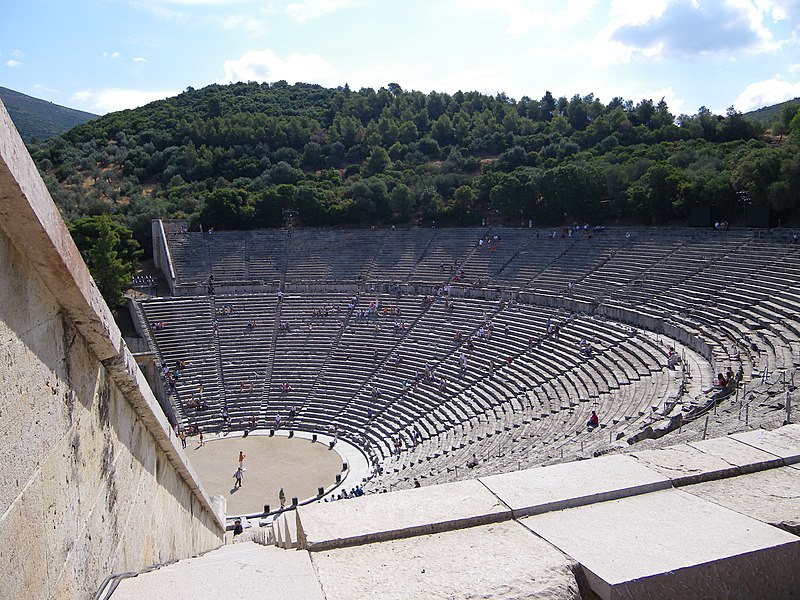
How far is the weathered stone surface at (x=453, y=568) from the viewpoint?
2330 mm

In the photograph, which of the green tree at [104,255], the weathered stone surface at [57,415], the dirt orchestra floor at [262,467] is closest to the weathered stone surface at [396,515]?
the weathered stone surface at [57,415]

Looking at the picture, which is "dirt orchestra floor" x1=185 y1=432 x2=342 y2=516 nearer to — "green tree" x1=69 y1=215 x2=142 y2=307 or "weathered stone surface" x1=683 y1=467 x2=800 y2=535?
"green tree" x1=69 y1=215 x2=142 y2=307

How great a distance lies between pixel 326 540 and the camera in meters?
2.71

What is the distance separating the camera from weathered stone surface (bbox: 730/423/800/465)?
3471 mm

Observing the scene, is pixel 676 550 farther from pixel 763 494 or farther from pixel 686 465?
pixel 686 465

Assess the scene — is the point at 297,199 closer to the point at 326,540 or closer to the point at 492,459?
the point at 492,459

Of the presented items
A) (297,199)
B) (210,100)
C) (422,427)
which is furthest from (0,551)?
(210,100)

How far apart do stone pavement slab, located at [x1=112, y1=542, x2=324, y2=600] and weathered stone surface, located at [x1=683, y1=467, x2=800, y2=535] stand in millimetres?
Result: 1958

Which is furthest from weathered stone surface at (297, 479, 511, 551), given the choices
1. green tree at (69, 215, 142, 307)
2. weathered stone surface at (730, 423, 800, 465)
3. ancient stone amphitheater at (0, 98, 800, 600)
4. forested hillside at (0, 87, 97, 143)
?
forested hillside at (0, 87, 97, 143)

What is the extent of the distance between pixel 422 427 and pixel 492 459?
606 centimetres

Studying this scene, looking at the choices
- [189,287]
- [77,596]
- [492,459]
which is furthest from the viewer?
[189,287]

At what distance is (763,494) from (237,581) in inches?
97.9

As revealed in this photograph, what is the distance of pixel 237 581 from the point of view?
8.11 feet

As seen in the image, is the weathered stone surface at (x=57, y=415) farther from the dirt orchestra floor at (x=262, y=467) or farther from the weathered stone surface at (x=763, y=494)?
the dirt orchestra floor at (x=262, y=467)
